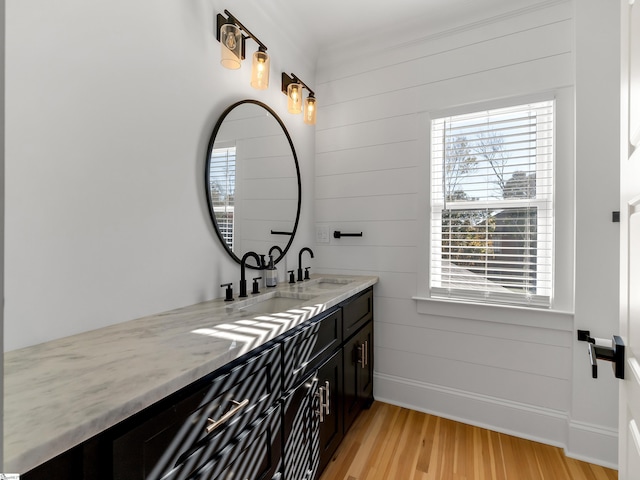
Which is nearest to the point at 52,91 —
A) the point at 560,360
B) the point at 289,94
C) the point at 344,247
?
the point at 289,94

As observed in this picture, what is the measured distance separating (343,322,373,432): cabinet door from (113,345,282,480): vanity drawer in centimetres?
Answer: 80

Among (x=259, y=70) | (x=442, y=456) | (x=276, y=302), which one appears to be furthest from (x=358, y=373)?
(x=259, y=70)

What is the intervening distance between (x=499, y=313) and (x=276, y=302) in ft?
4.72

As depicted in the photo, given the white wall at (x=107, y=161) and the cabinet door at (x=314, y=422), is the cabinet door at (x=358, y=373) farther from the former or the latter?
the white wall at (x=107, y=161)

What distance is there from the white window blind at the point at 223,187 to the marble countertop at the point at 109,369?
0.47m

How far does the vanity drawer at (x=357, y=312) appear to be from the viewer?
1.88m

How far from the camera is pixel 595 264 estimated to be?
1.72 metres

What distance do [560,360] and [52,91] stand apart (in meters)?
2.76

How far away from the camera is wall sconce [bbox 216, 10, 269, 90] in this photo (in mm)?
1530

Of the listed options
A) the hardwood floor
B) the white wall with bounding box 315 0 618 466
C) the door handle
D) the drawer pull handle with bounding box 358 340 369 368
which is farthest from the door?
the drawer pull handle with bounding box 358 340 369 368

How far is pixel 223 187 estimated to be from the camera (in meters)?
1.66

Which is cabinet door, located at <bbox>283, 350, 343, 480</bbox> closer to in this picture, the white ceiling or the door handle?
the door handle

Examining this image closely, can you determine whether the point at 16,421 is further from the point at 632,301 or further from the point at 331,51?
the point at 331,51

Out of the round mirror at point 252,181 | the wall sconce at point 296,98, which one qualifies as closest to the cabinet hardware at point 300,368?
the round mirror at point 252,181
